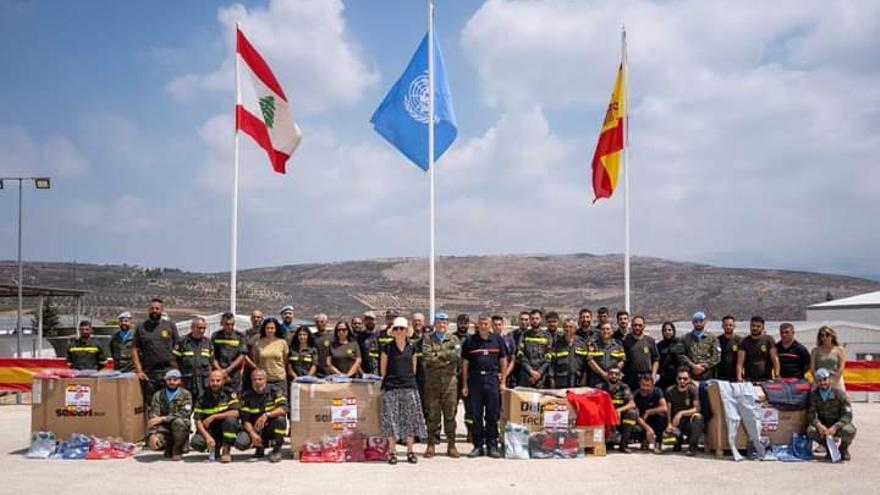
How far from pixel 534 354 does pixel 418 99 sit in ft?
18.2

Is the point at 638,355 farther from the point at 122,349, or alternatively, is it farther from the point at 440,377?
the point at 122,349

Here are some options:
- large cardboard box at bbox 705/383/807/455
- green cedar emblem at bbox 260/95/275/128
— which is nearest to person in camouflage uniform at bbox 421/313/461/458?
large cardboard box at bbox 705/383/807/455

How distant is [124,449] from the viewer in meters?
10.3

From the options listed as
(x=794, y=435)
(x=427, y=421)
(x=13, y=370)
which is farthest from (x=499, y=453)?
(x=13, y=370)

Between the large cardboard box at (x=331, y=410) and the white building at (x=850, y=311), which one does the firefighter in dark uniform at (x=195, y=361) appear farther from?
the white building at (x=850, y=311)

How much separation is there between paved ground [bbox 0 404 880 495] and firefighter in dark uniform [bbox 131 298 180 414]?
1.01 meters

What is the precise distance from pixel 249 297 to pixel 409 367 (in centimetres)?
6376

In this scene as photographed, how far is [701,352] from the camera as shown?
11.5 m

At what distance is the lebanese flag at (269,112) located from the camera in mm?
14328

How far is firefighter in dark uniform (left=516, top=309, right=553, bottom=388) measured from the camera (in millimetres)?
11445

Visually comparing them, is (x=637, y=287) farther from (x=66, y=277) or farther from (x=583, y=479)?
(x=583, y=479)

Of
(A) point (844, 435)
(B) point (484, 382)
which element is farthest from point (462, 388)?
(A) point (844, 435)

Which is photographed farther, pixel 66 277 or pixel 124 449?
pixel 66 277

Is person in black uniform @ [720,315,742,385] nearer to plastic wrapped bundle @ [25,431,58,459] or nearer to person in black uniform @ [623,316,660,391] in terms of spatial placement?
person in black uniform @ [623,316,660,391]
